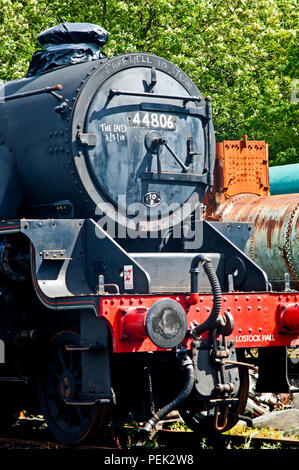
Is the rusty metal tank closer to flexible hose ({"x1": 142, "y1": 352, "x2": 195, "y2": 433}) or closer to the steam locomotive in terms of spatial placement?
the steam locomotive

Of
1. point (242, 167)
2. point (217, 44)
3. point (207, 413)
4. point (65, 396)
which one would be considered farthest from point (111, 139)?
point (217, 44)

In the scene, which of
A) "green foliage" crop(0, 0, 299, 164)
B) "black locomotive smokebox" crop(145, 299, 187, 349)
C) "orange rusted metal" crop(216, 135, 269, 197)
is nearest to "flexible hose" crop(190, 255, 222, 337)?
"black locomotive smokebox" crop(145, 299, 187, 349)

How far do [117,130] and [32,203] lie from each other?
115cm

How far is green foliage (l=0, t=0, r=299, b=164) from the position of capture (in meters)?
18.6

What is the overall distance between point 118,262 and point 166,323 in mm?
849

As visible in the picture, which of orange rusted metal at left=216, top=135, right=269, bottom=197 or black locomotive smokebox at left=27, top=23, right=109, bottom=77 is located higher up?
black locomotive smokebox at left=27, top=23, right=109, bottom=77

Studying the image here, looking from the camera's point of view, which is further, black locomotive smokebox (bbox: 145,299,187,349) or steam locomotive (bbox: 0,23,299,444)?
steam locomotive (bbox: 0,23,299,444)

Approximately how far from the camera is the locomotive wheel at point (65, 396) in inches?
272

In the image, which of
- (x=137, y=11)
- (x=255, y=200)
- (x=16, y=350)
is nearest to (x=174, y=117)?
(x=16, y=350)

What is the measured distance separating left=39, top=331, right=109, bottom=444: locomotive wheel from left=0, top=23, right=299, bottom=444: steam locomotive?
0.01 m

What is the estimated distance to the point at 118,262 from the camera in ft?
23.3

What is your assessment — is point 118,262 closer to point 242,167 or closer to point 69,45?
point 69,45

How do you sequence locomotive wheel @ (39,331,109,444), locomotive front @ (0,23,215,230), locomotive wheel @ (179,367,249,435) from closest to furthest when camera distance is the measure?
locomotive wheel @ (39,331,109,444) < locomotive front @ (0,23,215,230) < locomotive wheel @ (179,367,249,435)
